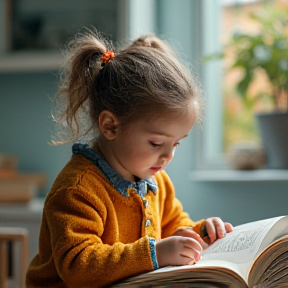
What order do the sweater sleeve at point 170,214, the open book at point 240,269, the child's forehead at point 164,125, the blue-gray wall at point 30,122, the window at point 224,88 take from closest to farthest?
the open book at point 240,269 → the child's forehead at point 164,125 → the sweater sleeve at point 170,214 → the blue-gray wall at point 30,122 → the window at point 224,88

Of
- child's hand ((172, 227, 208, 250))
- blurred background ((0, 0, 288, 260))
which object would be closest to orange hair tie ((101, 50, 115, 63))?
child's hand ((172, 227, 208, 250))

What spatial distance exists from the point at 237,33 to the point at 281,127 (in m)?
0.43

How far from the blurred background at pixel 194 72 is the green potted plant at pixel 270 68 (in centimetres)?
4

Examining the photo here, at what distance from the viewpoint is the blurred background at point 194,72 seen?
2.41 m

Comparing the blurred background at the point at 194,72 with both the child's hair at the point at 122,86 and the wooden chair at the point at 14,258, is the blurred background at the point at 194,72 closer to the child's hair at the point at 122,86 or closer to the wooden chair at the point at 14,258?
the wooden chair at the point at 14,258

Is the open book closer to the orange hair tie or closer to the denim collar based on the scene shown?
the denim collar

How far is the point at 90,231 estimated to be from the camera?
41.9 inches

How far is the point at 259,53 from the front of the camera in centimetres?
236

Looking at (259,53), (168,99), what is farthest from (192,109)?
(259,53)

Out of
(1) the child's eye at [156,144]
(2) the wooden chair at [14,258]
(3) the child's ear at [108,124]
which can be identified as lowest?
(2) the wooden chair at [14,258]

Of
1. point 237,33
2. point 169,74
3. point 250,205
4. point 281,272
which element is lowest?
point 250,205

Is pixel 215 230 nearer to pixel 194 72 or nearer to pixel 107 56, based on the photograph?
pixel 107 56

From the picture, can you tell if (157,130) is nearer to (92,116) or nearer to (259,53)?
(92,116)

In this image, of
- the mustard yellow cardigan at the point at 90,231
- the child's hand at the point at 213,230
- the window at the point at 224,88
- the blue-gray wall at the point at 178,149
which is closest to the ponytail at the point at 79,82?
the mustard yellow cardigan at the point at 90,231
